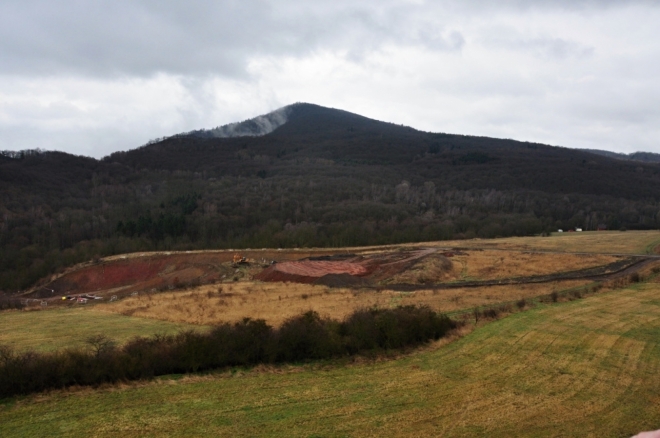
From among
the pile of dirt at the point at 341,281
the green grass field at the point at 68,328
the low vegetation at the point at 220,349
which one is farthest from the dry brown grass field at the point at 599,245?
the green grass field at the point at 68,328

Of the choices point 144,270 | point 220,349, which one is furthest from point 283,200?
point 220,349

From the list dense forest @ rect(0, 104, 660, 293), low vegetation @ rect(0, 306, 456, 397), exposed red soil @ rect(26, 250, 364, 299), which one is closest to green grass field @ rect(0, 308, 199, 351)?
low vegetation @ rect(0, 306, 456, 397)

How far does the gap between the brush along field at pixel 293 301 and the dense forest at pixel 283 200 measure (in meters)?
46.3

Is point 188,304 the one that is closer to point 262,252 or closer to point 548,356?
point 548,356

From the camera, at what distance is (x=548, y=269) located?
42469 millimetres

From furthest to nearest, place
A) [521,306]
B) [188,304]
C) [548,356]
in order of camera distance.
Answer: [188,304]
[521,306]
[548,356]

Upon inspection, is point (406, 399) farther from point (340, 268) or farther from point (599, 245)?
point (599, 245)

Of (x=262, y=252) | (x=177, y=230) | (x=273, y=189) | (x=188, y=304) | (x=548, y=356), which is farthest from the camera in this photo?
(x=273, y=189)

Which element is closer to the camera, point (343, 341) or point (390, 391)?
point (390, 391)

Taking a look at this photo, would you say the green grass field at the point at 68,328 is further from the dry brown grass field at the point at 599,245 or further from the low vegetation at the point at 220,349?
the dry brown grass field at the point at 599,245

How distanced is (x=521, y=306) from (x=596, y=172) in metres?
138

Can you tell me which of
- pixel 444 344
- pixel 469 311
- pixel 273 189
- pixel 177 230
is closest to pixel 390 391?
pixel 444 344

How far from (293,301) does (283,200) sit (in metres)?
85.6

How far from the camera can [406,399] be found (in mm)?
12602
